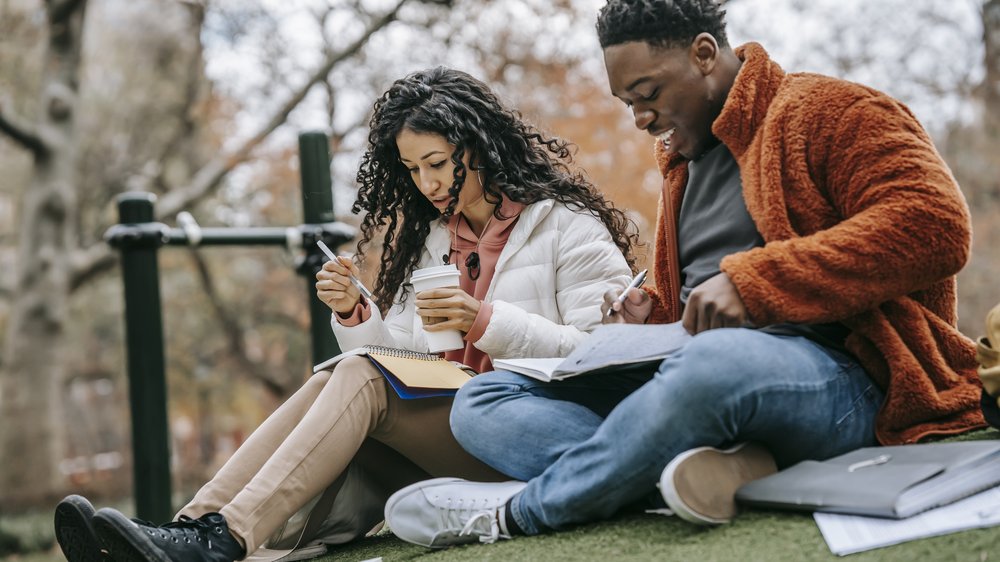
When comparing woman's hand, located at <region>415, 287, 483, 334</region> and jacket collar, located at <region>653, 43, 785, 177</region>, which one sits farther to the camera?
woman's hand, located at <region>415, 287, 483, 334</region>

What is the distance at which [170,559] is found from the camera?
208 centimetres

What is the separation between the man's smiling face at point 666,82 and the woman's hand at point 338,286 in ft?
2.88

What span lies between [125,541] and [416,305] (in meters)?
0.89

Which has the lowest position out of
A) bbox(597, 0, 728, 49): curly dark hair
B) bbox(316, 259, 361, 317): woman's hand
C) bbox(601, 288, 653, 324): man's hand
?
bbox(601, 288, 653, 324): man's hand

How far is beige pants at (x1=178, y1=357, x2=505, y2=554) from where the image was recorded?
226 cm

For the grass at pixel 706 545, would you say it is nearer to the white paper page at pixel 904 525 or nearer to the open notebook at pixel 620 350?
the white paper page at pixel 904 525

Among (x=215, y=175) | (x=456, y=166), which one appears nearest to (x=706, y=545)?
(x=456, y=166)

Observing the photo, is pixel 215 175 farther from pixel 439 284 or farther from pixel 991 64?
pixel 439 284

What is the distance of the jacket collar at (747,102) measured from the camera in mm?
2229

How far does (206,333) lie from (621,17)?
46.2ft

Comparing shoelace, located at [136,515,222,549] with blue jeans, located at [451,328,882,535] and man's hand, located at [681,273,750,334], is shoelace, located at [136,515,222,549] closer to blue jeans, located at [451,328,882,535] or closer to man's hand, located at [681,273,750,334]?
blue jeans, located at [451,328,882,535]

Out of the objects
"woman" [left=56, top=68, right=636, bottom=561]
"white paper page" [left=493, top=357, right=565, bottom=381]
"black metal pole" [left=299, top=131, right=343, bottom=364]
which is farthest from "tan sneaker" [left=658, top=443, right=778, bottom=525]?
"black metal pole" [left=299, top=131, right=343, bottom=364]

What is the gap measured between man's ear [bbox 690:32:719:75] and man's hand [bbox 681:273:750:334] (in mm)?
555

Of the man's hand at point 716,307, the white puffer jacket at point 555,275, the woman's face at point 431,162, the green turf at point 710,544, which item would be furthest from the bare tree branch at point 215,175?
the man's hand at point 716,307
